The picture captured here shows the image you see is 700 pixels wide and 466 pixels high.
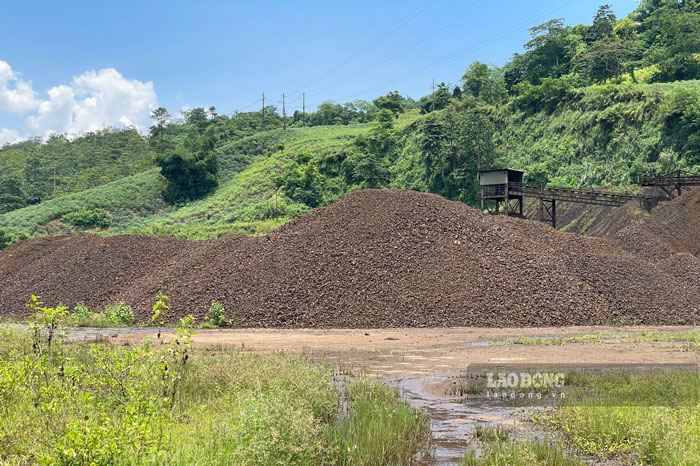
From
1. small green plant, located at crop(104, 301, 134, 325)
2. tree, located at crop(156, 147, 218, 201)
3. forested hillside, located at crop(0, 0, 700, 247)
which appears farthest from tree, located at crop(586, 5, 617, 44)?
small green plant, located at crop(104, 301, 134, 325)

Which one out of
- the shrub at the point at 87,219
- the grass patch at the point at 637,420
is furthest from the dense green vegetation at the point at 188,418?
the shrub at the point at 87,219

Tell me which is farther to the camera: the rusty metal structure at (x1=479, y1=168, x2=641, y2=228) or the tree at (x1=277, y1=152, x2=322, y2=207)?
the tree at (x1=277, y1=152, x2=322, y2=207)

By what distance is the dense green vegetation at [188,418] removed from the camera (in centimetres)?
552

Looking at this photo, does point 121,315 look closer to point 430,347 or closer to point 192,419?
point 430,347

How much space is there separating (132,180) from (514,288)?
7508 centimetres

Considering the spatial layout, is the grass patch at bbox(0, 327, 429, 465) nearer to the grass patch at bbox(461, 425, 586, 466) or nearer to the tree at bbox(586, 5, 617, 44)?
the grass patch at bbox(461, 425, 586, 466)

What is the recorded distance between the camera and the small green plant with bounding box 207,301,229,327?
2214cm

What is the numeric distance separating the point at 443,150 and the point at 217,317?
4608cm

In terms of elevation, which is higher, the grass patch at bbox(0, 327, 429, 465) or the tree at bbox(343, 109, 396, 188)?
the tree at bbox(343, 109, 396, 188)

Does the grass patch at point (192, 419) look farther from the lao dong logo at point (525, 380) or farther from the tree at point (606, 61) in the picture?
the tree at point (606, 61)

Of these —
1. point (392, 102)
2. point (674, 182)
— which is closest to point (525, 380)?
point (674, 182)

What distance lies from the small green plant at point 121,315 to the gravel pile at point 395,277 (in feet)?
1.96

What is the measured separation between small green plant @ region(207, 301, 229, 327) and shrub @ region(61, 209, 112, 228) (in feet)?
174

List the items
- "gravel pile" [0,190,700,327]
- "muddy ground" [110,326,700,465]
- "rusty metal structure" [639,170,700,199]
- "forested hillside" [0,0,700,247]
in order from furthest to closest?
1. "forested hillside" [0,0,700,247]
2. "rusty metal structure" [639,170,700,199]
3. "gravel pile" [0,190,700,327]
4. "muddy ground" [110,326,700,465]
